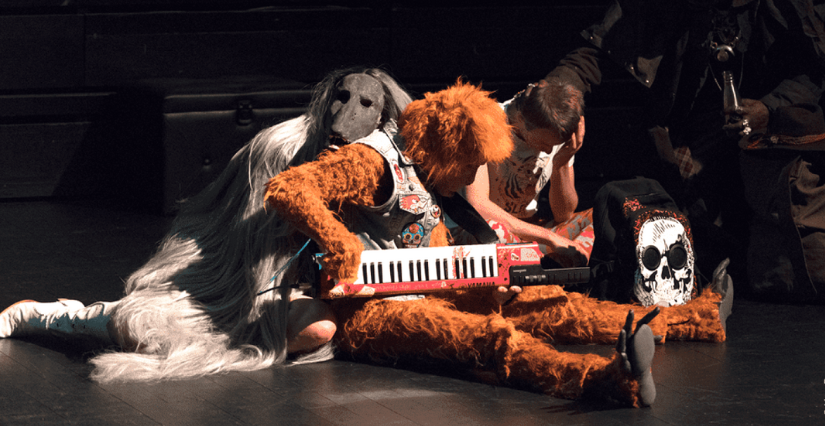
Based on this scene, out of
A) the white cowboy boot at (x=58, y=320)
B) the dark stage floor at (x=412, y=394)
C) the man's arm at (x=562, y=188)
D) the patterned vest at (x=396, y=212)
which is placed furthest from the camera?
the man's arm at (x=562, y=188)

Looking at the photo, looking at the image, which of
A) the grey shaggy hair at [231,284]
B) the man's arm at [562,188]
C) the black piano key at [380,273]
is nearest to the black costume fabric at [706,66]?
the man's arm at [562,188]

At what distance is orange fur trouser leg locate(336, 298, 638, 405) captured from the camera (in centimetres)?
227

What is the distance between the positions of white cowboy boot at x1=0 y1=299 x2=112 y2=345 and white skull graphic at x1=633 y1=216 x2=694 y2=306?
1.44 meters

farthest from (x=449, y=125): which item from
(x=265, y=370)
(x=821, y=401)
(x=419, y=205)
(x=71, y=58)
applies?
(x=71, y=58)

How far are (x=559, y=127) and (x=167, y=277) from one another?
1.11 meters

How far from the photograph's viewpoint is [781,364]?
104 inches

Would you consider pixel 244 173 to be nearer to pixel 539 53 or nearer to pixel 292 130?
pixel 292 130

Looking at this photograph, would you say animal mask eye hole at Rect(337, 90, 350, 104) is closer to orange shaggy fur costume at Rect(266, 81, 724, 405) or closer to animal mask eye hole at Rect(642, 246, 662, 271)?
orange shaggy fur costume at Rect(266, 81, 724, 405)

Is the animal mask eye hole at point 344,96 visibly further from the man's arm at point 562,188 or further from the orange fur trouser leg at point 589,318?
the man's arm at point 562,188

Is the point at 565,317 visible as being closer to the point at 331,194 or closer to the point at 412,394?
the point at 412,394

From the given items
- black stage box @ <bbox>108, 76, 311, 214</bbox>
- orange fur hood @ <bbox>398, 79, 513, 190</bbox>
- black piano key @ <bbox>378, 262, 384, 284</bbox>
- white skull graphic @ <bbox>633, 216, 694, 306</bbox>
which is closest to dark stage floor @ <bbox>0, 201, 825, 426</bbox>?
white skull graphic @ <bbox>633, 216, 694, 306</bbox>

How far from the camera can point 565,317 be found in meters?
2.75

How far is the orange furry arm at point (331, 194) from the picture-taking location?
2.35 metres

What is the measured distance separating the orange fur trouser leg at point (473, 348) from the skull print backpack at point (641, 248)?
1.87 ft
